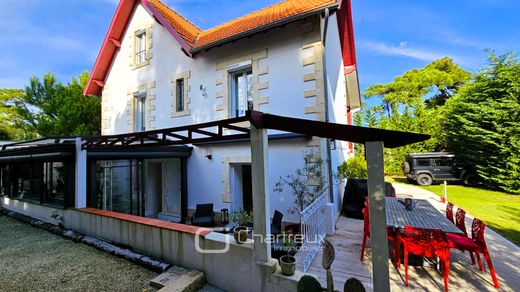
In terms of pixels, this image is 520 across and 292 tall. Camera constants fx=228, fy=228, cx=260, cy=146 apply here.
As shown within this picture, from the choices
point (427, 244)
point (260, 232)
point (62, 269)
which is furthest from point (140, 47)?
point (427, 244)

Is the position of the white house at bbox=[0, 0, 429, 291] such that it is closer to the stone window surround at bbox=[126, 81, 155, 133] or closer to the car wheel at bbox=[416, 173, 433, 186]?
the stone window surround at bbox=[126, 81, 155, 133]

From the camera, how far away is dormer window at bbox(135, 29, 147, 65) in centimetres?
1012

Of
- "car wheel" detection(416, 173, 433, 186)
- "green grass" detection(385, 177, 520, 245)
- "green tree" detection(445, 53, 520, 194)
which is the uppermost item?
"green tree" detection(445, 53, 520, 194)

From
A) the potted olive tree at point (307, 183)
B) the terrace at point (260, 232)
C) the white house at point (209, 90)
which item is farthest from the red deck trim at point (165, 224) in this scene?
the potted olive tree at point (307, 183)

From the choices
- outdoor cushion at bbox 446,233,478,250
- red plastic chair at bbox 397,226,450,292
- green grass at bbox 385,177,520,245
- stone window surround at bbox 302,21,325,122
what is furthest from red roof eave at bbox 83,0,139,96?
green grass at bbox 385,177,520,245

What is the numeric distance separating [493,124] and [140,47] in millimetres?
17975

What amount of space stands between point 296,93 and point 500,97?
13.1 meters

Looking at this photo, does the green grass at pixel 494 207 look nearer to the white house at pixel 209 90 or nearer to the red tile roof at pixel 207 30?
the white house at pixel 209 90

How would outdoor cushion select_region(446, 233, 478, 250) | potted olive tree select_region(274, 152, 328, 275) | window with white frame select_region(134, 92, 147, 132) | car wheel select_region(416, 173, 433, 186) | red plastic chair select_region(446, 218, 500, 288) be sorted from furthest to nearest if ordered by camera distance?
car wheel select_region(416, 173, 433, 186)
window with white frame select_region(134, 92, 147, 132)
potted olive tree select_region(274, 152, 328, 275)
outdoor cushion select_region(446, 233, 478, 250)
red plastic chair select_region(446, 218, 500, 288)

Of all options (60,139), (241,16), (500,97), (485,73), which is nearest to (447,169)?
(500,97)

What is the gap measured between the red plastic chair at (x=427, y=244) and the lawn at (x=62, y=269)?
4.37m

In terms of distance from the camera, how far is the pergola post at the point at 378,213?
249cm

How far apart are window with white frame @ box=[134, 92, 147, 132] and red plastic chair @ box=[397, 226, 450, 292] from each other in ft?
33.6

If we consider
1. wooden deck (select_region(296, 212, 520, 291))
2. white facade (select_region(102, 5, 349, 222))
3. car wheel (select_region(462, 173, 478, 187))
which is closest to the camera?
wooden deck (select_region(296, 212, 520, 291))
